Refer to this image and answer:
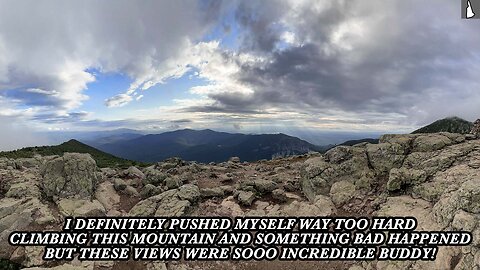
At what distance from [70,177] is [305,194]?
26238 mm

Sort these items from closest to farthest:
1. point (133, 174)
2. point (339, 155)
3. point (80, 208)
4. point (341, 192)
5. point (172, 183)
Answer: point (341, 192) < point (80, 208) < point (339, 155) < point (172, 183) < point (133, 174)

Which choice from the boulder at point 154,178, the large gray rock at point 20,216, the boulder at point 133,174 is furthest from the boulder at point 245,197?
the large gray rock at point 20,216

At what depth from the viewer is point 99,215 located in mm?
27859

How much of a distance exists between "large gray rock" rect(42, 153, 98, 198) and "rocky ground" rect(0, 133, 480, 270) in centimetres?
10

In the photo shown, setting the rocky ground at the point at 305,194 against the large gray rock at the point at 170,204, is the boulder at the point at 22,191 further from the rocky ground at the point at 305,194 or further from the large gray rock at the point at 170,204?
the large gray rock at the point at 170,204

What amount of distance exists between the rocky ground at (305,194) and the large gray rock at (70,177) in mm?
99

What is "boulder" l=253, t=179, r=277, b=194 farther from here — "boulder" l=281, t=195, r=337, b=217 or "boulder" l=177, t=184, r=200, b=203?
"boulder" l=177, t=184, r=200, b=203

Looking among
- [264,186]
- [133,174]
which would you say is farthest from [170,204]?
[133,174]

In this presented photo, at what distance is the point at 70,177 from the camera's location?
31188 mm

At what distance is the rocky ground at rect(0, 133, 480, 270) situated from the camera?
20.8 m

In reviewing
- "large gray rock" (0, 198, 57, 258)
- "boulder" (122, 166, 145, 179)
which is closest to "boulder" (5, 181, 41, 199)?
"large gray rock" (0, 198, 57, 258)

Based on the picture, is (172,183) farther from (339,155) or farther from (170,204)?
(339,155)

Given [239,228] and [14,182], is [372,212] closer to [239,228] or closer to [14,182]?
[239,228]

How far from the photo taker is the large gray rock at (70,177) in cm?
2998
